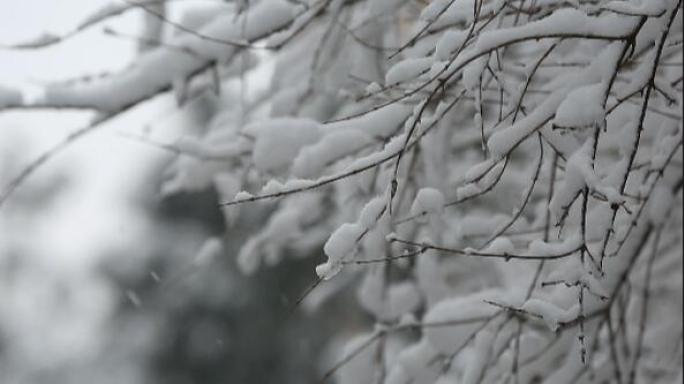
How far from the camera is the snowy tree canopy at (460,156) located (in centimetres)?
224

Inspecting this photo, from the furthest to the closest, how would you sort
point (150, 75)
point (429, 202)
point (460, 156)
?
point (460, 156) < point (150, 75) < point (429, 202)

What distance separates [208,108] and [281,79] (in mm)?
14092

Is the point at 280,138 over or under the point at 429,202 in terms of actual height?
under

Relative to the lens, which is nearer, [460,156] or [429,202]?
[429,202]

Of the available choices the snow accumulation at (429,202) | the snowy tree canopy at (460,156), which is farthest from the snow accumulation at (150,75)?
the snow accumulation at (429,202)

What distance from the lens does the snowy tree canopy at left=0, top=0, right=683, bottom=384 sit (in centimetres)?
224

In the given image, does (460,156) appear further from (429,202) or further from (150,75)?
(429,202)

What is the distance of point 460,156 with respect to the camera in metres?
5.13

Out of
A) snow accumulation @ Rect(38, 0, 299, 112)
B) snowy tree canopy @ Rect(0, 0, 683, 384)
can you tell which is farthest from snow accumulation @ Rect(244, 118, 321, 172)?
snow accumulation @ Rect(38, 0, 299, 112)

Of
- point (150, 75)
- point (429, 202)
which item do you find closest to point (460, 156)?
point (150, 75)

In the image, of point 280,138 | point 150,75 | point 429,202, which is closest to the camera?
point 429,202

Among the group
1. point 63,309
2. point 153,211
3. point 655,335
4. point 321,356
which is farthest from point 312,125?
point 63,309

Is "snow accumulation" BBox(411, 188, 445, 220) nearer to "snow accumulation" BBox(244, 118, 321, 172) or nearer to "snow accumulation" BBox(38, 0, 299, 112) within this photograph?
"snow accumulation" BBox(244, 118, 321, 172)

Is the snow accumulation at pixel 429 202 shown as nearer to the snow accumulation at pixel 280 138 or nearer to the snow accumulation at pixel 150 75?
the snow accumulation at pixel 280 138
